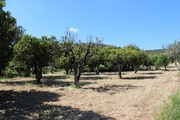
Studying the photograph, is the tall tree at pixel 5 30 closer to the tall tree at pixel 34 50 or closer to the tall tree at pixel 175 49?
the tall tree at pixel 34 50

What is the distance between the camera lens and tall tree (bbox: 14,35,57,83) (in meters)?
19.2

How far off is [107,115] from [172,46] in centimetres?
2702

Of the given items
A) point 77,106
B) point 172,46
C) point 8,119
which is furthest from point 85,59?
point 172,46

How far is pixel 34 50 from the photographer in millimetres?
19516

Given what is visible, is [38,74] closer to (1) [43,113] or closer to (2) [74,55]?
(2) [74,55]

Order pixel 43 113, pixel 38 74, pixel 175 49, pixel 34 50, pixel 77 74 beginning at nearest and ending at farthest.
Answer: pixel 43 113
pixel 77 74
pixel 34 50
pixel 38 74
pixel 175 49

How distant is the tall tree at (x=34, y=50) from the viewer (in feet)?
63.1

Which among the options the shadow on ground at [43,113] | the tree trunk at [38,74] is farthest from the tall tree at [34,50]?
the shadow on ground at [43,113]

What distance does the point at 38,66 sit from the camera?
69.7ft

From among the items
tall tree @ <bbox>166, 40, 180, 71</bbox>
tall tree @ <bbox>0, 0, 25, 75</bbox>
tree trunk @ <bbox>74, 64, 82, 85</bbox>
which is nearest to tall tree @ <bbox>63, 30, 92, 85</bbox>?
tree trunk @ <bbox>74, 64, 82, 85</bbox>

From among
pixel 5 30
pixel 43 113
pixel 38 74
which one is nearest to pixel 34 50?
pixel 38 74

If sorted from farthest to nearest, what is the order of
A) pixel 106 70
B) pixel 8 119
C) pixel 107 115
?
1. pixel 106 70
2. pixel 107 115
3. pixel 8 119

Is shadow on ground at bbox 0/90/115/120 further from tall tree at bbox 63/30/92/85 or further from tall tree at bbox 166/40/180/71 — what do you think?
tall tree at bbox 166/40/180/71

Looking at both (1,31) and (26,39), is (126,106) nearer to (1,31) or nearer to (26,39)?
(1,31)
